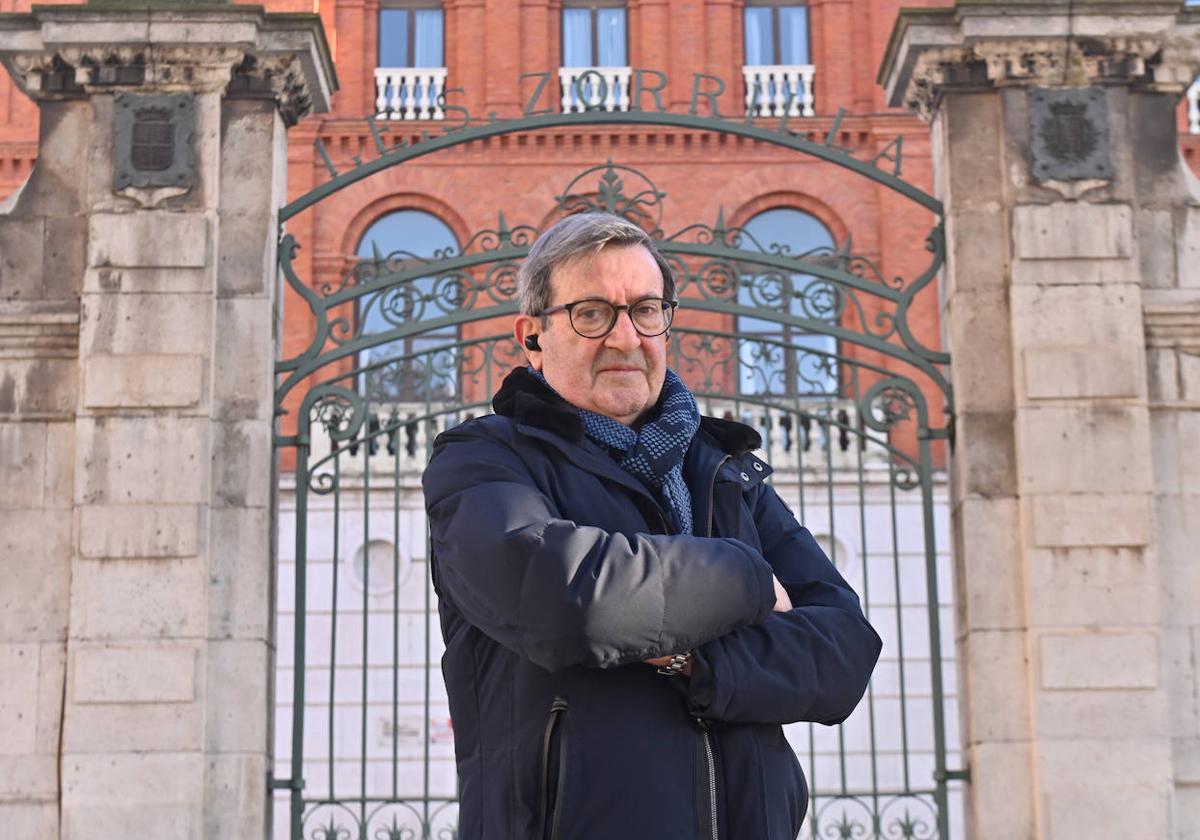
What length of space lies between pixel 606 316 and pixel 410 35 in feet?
70.5

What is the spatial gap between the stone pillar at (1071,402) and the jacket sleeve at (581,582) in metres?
5.23

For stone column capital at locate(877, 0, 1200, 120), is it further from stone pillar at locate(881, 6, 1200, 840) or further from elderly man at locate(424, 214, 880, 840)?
elderly man at locate(424, 214, 880, 840)

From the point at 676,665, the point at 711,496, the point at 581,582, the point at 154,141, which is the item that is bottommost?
the point at 676,665

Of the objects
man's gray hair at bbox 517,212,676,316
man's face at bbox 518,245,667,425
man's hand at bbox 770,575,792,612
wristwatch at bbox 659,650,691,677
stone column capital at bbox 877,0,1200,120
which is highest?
stone column capital at bbox 877,0,1200,120

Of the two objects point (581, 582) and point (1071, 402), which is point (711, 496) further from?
point (1071, 402)

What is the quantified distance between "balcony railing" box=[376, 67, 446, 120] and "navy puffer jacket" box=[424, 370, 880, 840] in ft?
67.4

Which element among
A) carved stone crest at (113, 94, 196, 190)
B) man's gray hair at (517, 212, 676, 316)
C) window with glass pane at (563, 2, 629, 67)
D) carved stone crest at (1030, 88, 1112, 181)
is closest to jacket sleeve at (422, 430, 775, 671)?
man's gray hair at (517, 212, 676, 316)

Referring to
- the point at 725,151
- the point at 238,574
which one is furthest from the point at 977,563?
the point at 725,151

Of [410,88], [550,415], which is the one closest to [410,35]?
[410,88]

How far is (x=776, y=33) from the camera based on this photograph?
23.5 metres

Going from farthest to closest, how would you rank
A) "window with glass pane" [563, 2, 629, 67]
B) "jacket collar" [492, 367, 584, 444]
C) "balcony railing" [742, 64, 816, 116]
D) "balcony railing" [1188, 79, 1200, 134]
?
"window with glass pane" [563, 2, 629, 67]
"balcony railing" [742, 64, 816, 116]
"balcony railing" [1188, 79, 1200, 134]
"jacket collar" [492, 367, 584, 444]

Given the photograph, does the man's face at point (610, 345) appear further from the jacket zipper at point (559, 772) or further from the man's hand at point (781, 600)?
A: the jacket zipper at point (559, 772)

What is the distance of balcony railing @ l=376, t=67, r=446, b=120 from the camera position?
899 inches

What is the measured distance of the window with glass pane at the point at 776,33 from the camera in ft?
76.8
